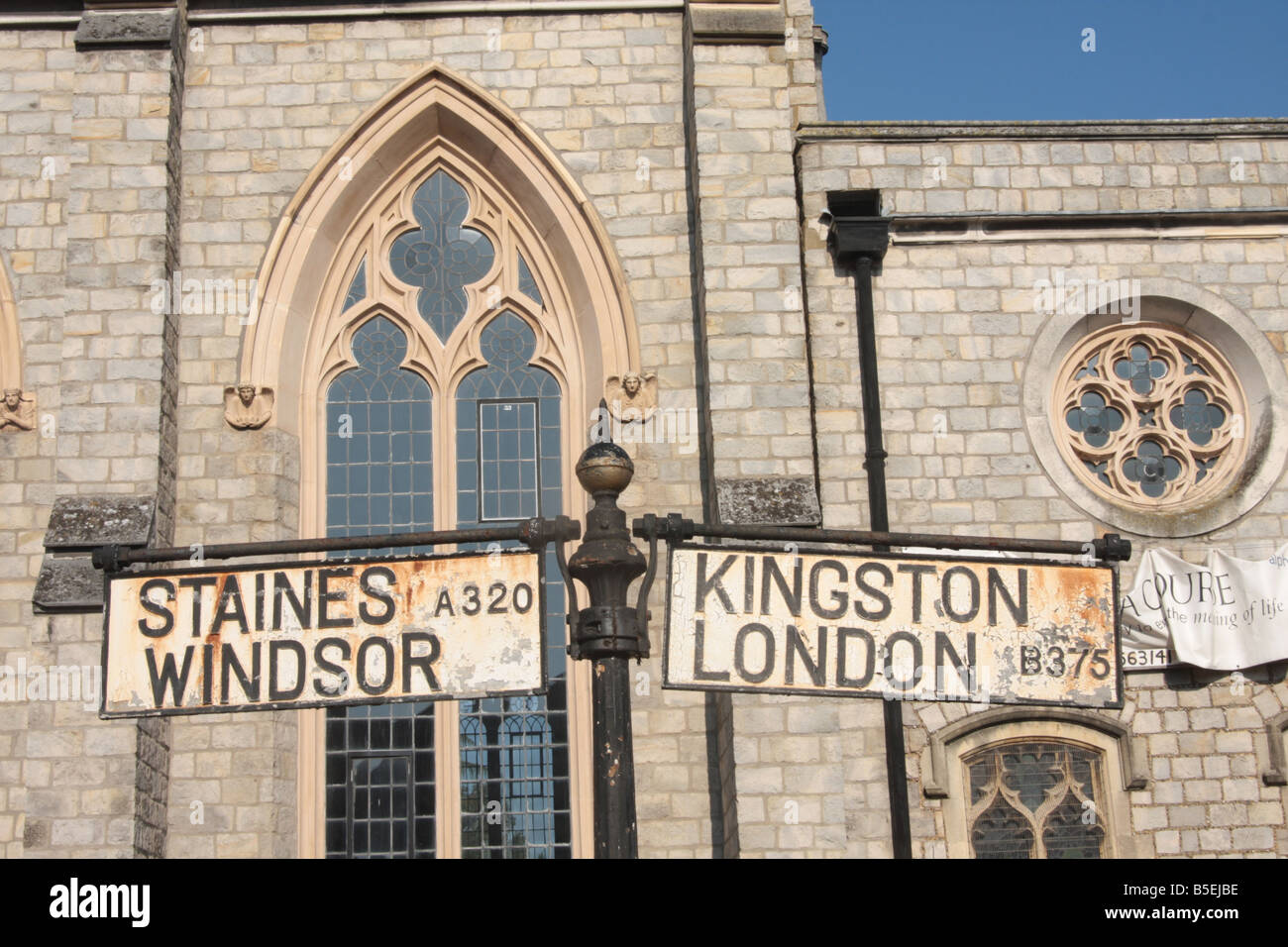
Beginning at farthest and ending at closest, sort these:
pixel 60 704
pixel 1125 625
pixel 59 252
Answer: pixel 59 252 < pixel 1125 625 < pixel 60 704

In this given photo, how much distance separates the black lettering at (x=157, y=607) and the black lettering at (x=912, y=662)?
2605 millimetres

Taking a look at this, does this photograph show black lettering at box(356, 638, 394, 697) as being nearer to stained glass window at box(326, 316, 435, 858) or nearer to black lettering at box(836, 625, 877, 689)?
black lettering at box(836, 625, 877, 689)

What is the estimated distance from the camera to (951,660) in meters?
5.55

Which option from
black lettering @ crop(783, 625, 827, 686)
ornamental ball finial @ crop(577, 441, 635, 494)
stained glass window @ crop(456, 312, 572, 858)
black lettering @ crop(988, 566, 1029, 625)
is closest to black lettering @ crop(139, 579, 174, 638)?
ornamental ball finial @ crop(577, 441, 635, 494)

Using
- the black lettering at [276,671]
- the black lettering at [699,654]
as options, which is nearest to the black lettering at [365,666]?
the black lettering at [276,671]

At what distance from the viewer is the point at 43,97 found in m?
12.4

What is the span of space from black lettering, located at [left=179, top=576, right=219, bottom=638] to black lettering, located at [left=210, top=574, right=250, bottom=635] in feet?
0.18

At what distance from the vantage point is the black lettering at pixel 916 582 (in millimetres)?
5605

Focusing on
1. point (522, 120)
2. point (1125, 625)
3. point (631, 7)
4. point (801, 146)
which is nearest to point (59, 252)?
point (522, 120)

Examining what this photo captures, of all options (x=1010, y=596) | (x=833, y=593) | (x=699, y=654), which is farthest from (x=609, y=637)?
(x=1010, y=596)

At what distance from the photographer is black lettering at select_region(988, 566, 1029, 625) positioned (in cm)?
564

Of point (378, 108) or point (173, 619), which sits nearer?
point (173, 619)

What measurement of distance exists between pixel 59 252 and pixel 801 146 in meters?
5.95

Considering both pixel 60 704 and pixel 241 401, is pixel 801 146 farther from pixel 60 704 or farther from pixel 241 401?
pixel 60 704
